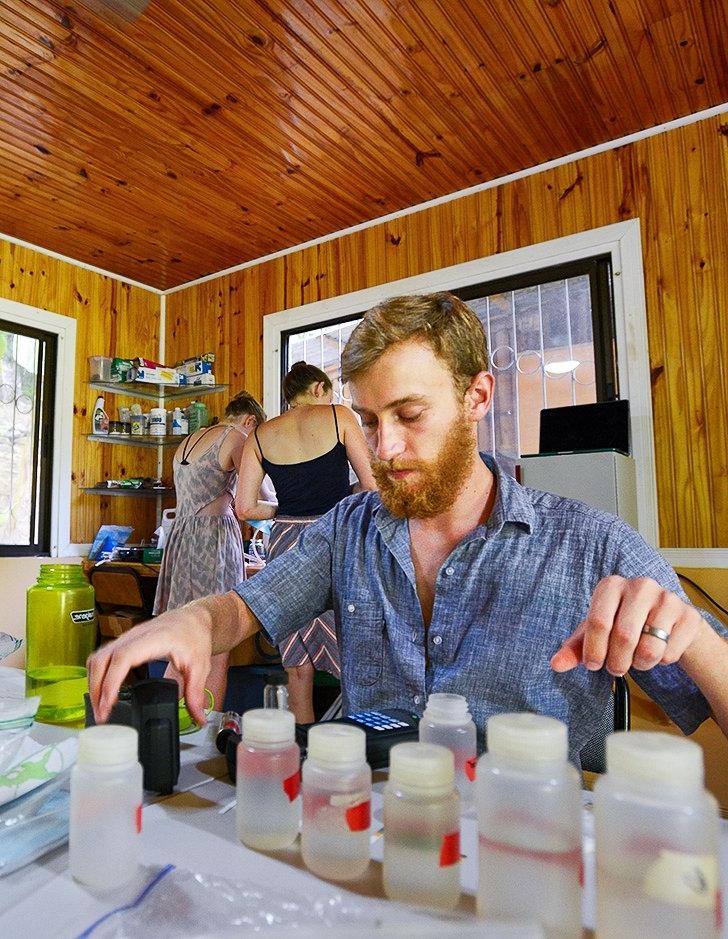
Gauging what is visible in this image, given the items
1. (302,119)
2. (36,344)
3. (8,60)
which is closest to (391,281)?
(302,119)

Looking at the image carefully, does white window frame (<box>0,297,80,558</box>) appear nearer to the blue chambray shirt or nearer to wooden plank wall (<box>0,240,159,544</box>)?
wooden plank wall (<box>0,240,159,544</box>)

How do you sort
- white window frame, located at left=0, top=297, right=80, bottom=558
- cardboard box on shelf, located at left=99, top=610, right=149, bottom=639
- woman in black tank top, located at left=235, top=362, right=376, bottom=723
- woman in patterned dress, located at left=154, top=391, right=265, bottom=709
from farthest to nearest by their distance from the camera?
white window frame, located at left=0, top=297, right=80, bottom=558
cardboard box on shelf, located at left=99, top=610, right=149, bottom=639
woman in patterned dress, located at left=154, top=391, right=265, bottom=709
woman in black tank top, located at left=235, top=362, right=376, bottom=723

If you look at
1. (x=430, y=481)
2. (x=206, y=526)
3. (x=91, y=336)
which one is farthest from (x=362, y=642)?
(x=91, y=336)

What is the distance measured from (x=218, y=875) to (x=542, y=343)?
2780mm

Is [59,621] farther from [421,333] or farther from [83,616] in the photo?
[421,333]

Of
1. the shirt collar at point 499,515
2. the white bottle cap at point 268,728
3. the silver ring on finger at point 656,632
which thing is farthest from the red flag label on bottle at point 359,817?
the shirt collar at point 499,515

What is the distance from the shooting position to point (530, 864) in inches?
16.9

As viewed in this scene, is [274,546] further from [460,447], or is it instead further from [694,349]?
[694,349]

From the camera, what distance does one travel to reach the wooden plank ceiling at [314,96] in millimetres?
2119

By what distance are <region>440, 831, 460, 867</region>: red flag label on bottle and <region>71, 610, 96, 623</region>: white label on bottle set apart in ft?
2.69

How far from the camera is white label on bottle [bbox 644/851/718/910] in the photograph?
36cm

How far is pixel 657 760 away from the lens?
379 mm

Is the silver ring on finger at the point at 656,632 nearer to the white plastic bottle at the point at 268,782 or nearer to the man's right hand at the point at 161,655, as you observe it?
the white plastic bottle at the point at 268,782

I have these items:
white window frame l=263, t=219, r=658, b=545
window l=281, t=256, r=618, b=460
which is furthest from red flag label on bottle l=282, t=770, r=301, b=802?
window l=281, t=256, r=618, b=460
